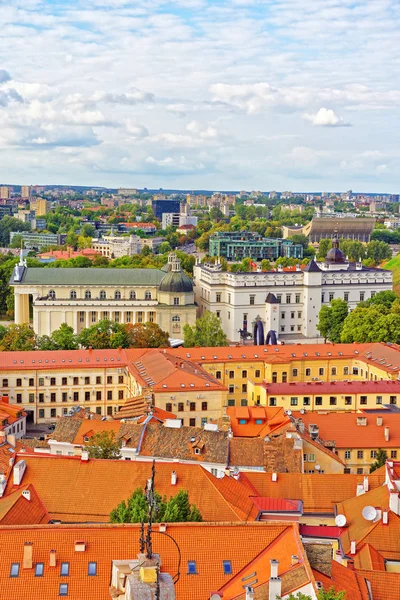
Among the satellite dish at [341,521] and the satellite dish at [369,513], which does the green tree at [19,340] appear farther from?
the satellite dish at [369,513]

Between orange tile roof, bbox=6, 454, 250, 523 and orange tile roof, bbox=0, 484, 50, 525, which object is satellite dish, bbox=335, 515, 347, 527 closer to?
orange tile roof, bbox=6, 454, 250, 523

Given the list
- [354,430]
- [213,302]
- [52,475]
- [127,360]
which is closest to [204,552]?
[52,475]

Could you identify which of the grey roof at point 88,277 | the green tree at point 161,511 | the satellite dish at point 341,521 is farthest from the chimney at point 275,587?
the grey roof at point 88,277

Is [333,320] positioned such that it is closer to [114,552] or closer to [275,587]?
[114,552]

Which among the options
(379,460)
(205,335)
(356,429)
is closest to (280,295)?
(205,335)

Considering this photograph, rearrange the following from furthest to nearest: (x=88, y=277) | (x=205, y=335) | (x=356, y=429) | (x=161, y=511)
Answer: (x=88, y=277), (x=205, y=335), (x=356, y=429), (x=161, y=511)

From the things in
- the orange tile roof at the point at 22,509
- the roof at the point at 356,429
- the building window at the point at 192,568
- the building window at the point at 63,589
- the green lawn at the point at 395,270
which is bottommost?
the green lawn at the point at 395,270
